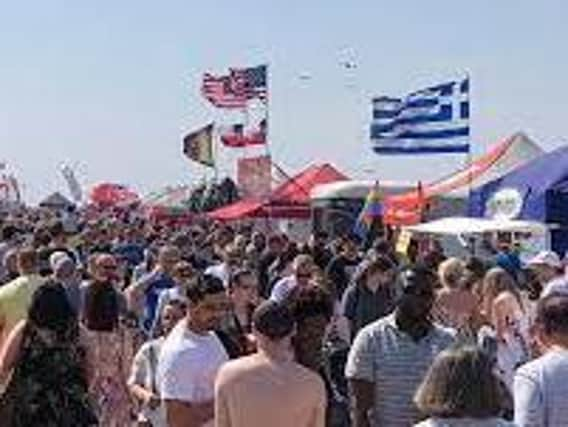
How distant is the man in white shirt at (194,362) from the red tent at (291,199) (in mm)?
31367

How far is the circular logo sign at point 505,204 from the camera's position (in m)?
21.6

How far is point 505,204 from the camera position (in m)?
22.1

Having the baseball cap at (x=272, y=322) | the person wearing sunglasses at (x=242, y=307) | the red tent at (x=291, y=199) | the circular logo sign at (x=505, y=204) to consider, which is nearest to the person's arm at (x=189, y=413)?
the person wearing sunglasses at (x=242, y=307)

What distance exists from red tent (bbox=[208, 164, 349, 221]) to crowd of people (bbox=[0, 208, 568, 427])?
85.8 ft

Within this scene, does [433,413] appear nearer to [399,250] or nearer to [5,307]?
[5,307]

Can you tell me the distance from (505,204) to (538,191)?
4.04 ft

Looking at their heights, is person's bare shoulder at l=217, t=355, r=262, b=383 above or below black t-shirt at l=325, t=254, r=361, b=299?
above

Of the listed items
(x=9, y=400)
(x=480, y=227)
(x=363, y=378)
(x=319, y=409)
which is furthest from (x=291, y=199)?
(x=319, y=409)

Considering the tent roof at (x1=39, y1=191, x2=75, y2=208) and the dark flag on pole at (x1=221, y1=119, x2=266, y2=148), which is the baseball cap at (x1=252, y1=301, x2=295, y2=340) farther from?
the tent roof at (x1=39, y1=191, x2=75, y2=208)

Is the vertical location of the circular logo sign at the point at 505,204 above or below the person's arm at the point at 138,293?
above

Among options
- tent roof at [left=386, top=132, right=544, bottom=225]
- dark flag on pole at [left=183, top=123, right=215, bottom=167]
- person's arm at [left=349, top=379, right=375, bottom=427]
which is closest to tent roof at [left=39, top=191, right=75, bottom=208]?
dark flag on pole at [left=183, top=123, right=215, bottom=167]

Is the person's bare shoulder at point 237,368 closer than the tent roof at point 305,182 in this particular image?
Yes

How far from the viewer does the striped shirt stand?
315 inches

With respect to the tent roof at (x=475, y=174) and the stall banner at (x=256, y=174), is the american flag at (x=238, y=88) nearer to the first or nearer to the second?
the stall banner at (x=256, y=174)
